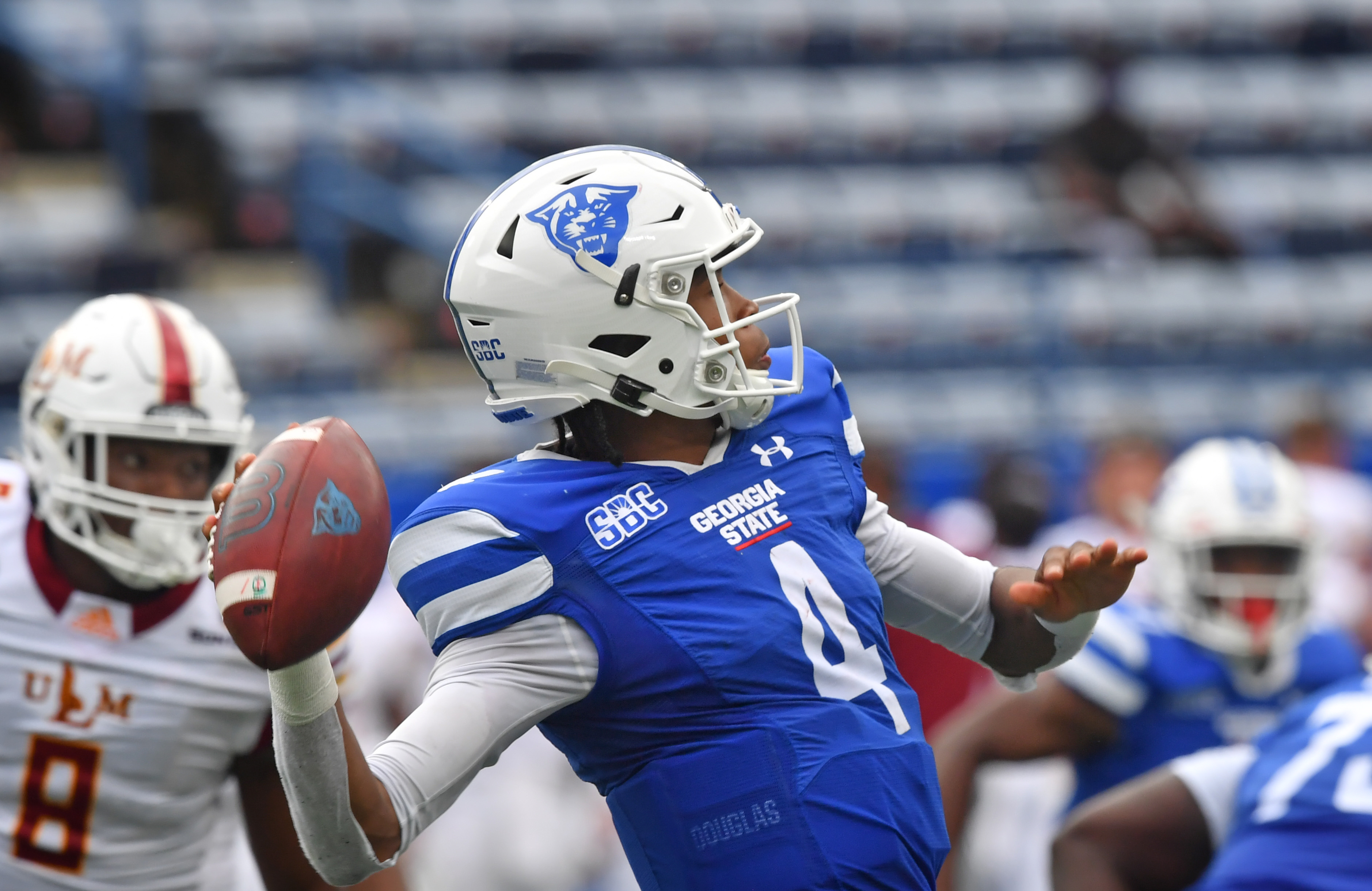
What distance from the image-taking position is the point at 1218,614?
175 inches

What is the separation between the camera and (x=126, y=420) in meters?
3.19

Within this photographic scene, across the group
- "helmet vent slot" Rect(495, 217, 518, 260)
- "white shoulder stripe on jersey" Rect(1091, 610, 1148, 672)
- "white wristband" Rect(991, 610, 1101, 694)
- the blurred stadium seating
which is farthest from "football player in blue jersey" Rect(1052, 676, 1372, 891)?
the blurred stadium seating

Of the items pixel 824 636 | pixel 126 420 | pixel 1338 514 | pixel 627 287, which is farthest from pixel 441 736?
pixel 1338 514

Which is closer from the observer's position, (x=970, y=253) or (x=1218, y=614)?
(x=1218, y=614)

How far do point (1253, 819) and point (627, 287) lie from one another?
1540 mm

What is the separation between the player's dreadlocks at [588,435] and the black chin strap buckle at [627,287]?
0.16 meters

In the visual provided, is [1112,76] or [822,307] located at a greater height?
[1112,76]

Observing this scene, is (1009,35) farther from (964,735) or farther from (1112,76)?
(964,735)

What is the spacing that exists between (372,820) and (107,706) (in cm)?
126

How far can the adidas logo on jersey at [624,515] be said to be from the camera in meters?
2.20

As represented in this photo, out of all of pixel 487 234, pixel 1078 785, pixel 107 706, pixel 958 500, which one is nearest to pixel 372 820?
pixel 487 234

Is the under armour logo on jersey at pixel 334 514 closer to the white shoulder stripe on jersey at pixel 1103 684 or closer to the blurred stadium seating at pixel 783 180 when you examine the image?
the white shoulder stripe on jersey at pixel 1103 684

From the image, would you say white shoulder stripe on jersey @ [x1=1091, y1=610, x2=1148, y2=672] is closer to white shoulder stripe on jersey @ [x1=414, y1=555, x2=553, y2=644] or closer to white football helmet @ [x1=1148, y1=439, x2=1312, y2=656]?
white football helmet @ [x1=1148, y1=439, x2=1312, y2=656]

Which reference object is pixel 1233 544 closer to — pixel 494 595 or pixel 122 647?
pixel 122 647
